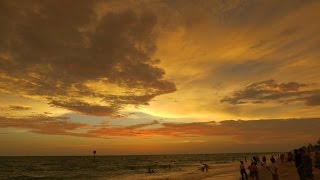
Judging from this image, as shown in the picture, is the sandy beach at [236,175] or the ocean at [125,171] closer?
the sandy beach at [236,175]

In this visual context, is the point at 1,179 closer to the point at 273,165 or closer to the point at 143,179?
the point at 143,179

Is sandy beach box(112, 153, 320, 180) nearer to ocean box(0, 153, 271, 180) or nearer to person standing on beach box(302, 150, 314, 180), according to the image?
ocean box(0, 153, 271, 180)

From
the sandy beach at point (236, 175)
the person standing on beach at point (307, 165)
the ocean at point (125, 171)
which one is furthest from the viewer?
the ocean at point (125, 171)

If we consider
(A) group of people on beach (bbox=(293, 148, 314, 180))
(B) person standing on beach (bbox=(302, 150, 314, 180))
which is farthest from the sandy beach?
(B) person standing on beach (bbox=(302, 150, 314, 180))

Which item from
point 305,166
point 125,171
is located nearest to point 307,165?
point 305,166

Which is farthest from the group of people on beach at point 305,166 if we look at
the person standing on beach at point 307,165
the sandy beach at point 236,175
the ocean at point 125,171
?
the ocean at point 125,171

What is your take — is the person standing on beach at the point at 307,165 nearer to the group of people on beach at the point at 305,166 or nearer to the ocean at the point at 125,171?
the group of people on beach at the point at 305,166

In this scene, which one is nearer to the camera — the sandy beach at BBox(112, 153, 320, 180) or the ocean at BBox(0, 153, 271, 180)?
the sandy beach at BBox(112, 153, 320, 180)

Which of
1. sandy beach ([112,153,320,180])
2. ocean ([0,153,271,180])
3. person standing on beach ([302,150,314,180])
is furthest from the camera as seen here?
ocean ([0,153,271,180])

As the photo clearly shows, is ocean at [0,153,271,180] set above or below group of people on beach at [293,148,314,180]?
below

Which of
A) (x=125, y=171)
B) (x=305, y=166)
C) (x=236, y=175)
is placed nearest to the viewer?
(x=305, y=166)

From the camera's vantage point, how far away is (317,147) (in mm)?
70812

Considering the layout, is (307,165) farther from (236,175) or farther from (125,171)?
(125,171)

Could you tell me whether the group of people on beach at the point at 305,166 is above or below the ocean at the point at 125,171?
above
